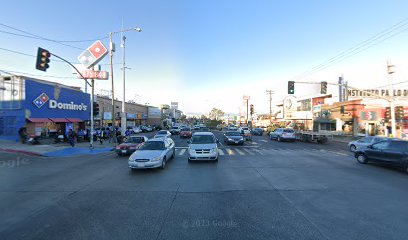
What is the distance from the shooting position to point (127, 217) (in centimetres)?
509

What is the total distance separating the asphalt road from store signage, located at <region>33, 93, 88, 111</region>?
17.1 metres

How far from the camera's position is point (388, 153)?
10828 mm

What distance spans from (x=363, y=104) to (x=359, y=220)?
1396 inches

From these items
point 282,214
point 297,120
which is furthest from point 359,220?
point 297,120

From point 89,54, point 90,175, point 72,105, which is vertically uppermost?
point 89,54

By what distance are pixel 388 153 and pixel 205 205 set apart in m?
10.8

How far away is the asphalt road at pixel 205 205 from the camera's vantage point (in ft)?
14.4

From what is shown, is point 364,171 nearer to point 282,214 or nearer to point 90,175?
point 282,214

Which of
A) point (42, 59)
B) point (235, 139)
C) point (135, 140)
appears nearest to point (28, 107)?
point (42, 59)

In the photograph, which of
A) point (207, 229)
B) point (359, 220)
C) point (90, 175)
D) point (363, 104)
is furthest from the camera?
point (363, 104)

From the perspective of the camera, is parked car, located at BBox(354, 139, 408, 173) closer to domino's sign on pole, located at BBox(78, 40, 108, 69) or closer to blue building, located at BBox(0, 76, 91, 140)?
domino's sign on pole, located at BBox(78, 40, 108, 69)

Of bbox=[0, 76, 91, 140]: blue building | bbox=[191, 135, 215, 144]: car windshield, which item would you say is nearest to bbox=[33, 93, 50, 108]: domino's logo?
bbox=[0, 76, 91, 140]: blue building

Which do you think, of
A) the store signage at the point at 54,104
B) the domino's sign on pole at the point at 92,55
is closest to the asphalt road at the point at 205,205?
the domino's sign on pole at the point at 92,55

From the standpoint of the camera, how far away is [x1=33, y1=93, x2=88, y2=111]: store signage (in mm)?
23359
